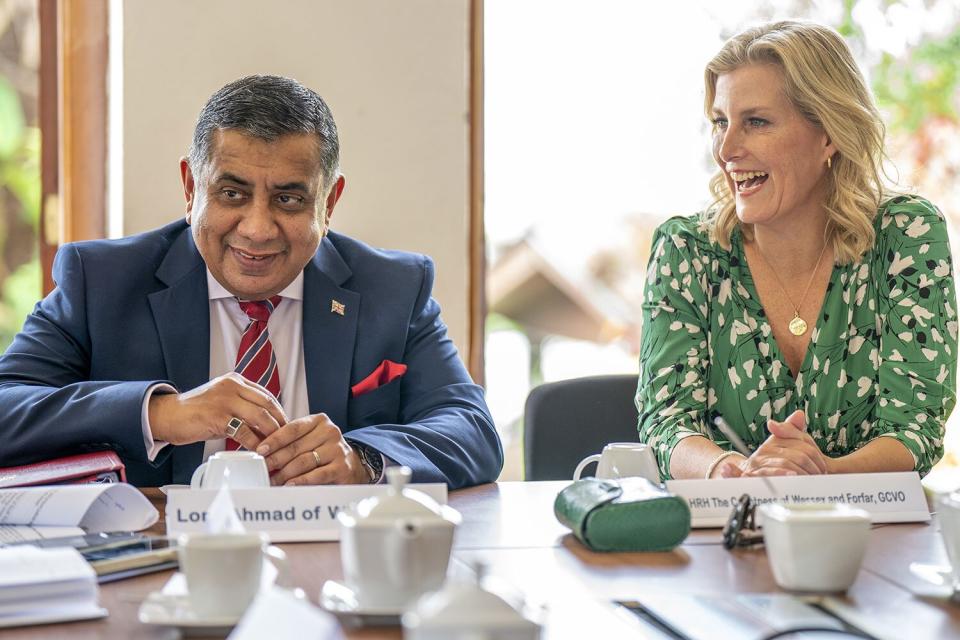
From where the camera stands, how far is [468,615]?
80cm

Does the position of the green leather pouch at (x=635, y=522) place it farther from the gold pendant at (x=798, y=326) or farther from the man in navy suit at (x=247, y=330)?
the gold pendant at (x=798, y=326)

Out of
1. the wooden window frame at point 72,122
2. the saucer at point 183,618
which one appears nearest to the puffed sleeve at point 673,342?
the saucer at point 183,618

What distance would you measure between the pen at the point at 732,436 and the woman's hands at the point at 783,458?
209 millimetres

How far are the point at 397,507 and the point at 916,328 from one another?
150 centimetres

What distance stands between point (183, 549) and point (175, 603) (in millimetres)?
66

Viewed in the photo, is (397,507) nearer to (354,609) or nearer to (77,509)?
(354,609)

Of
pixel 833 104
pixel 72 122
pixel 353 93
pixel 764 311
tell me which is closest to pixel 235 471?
pixel 764 311

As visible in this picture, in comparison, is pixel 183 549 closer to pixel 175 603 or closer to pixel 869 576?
pixel 175 603

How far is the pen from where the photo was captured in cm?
215

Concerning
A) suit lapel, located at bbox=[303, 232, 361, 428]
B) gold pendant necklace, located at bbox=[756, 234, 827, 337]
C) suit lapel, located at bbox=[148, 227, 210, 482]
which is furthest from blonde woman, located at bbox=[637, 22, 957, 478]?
suit lapel, located at bbox=[148, 227, 210, 482]

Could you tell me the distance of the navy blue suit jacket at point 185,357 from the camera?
75.3 inches

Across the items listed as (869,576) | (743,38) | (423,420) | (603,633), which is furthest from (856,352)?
(603,633)

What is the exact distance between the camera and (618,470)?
5.71 feet

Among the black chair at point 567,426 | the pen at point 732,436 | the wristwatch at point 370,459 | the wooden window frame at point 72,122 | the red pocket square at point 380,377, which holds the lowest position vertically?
the black chair at point 567,426
